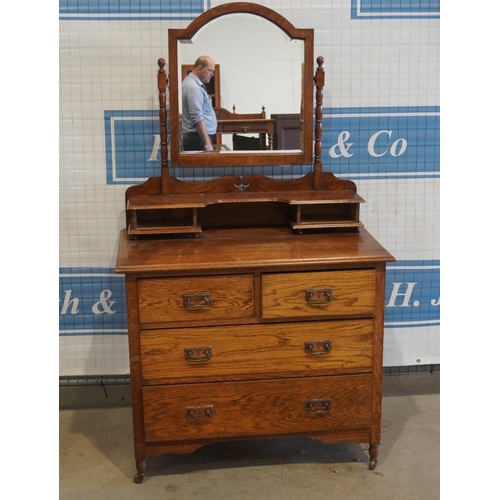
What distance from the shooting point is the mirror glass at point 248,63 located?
282 cm

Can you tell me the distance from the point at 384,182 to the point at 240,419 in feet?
4.23

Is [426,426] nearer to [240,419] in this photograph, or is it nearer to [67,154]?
[240,419]

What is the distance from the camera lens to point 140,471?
2.66 m

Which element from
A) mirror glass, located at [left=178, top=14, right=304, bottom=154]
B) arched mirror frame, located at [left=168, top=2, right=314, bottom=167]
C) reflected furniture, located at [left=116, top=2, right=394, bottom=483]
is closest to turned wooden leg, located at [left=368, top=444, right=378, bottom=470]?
reflected furniture, located at [left=116, top=2, right=394, bottom=483]

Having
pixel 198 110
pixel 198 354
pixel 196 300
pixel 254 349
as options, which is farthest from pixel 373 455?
pixel 198 110

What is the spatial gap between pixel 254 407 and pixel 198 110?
1.19 meters

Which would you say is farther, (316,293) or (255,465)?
(255,465)

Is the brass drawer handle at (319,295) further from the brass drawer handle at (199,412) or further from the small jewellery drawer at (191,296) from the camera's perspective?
the brass drawer handle at (199,412)

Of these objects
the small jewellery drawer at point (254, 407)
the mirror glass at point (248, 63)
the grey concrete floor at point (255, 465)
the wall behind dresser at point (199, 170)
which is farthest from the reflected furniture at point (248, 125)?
the grey concrete floor at point (255, 465)

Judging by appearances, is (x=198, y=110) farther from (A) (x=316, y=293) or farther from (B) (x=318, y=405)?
(B) (x=318, y=405)

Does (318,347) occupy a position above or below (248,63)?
below

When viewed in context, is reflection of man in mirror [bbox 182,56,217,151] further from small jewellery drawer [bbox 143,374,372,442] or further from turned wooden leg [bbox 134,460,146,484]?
turned wooden leg [bbox 134,460,146,484]

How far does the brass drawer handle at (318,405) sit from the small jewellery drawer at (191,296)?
0.47 meters

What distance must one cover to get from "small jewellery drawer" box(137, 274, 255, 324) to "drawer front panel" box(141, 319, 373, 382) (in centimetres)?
6
